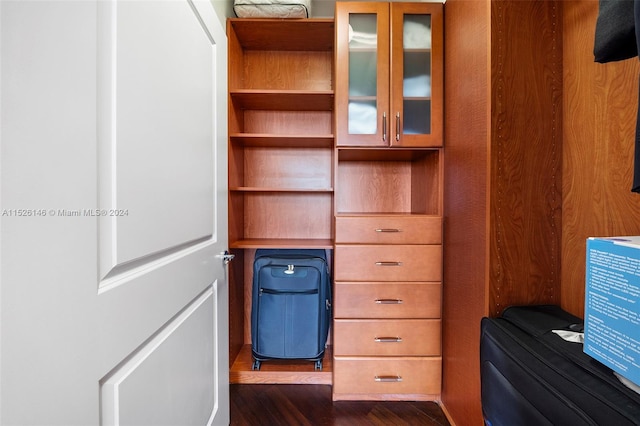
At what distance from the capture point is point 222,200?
3.98ft

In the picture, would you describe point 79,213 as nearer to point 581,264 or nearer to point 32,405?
point 32,405

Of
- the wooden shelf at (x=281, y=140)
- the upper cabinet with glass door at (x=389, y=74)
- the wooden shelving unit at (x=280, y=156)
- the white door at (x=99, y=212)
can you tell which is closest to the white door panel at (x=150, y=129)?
the white door at (x=99, y=212)

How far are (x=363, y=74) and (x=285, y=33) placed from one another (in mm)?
577

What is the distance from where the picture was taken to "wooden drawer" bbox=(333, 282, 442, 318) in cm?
161

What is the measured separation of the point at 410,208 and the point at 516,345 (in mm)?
1189

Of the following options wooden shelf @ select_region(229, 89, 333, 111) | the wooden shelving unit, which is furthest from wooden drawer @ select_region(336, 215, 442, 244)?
wooden shelf @ select_region(229, 89, 333, 111)

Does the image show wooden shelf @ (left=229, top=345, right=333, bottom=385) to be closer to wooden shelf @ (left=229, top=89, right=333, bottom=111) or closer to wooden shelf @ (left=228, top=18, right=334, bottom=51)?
wooden shelf @ (left=229, top=89, right=333, bottom=111)

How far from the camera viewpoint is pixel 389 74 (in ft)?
5.35

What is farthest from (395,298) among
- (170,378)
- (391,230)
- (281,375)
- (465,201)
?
(170,378)

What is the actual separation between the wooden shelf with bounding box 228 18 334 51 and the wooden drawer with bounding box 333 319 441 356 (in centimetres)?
165

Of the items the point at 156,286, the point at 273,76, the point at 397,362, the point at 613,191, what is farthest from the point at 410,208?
the point at 156,286

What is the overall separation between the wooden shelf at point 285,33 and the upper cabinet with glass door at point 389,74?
19 centimetres

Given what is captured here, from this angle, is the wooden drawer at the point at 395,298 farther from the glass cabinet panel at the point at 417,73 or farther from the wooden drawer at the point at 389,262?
the glass cabinet panel at the point at 417,73

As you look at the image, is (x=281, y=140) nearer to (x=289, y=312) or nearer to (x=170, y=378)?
(x=289, y=312)
